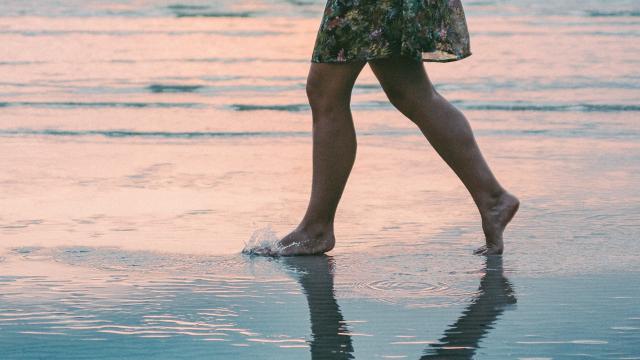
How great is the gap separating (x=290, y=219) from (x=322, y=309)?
151 centimetres

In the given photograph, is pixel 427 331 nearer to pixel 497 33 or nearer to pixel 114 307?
pixel 114 307

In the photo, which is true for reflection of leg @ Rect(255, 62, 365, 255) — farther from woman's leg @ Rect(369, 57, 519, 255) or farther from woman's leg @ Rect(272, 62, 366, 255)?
woman's leg @ Rect(369, 57, 519, 255)

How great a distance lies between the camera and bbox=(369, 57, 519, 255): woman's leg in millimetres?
4941

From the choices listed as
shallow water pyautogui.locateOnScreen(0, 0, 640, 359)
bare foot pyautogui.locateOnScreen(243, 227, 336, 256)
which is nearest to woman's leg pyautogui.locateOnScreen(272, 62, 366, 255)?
bare foot pyautogui.locateOnScreen(243, 227, 336, 256)

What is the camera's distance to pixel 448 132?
5.01m

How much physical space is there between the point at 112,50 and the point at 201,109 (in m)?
4.22

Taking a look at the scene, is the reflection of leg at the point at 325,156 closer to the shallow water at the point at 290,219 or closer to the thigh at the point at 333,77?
the thigh at the point at 333,77

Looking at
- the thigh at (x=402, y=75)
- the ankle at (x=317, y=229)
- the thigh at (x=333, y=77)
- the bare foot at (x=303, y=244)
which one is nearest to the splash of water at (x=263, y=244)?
the bare foot at (x=303, y=244)

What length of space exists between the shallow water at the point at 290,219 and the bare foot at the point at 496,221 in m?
0.06

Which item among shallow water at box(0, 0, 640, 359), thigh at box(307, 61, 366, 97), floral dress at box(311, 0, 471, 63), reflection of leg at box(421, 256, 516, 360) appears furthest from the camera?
thigh at box(307, 61, 366, 97)

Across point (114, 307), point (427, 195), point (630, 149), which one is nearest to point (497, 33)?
point (630, 149)

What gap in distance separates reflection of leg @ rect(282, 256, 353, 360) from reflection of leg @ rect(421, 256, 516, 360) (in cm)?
23

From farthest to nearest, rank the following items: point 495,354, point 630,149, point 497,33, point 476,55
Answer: point 497,33 < point 476,55 < point 630,149 < point 495,354

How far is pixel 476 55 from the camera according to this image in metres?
12.6
